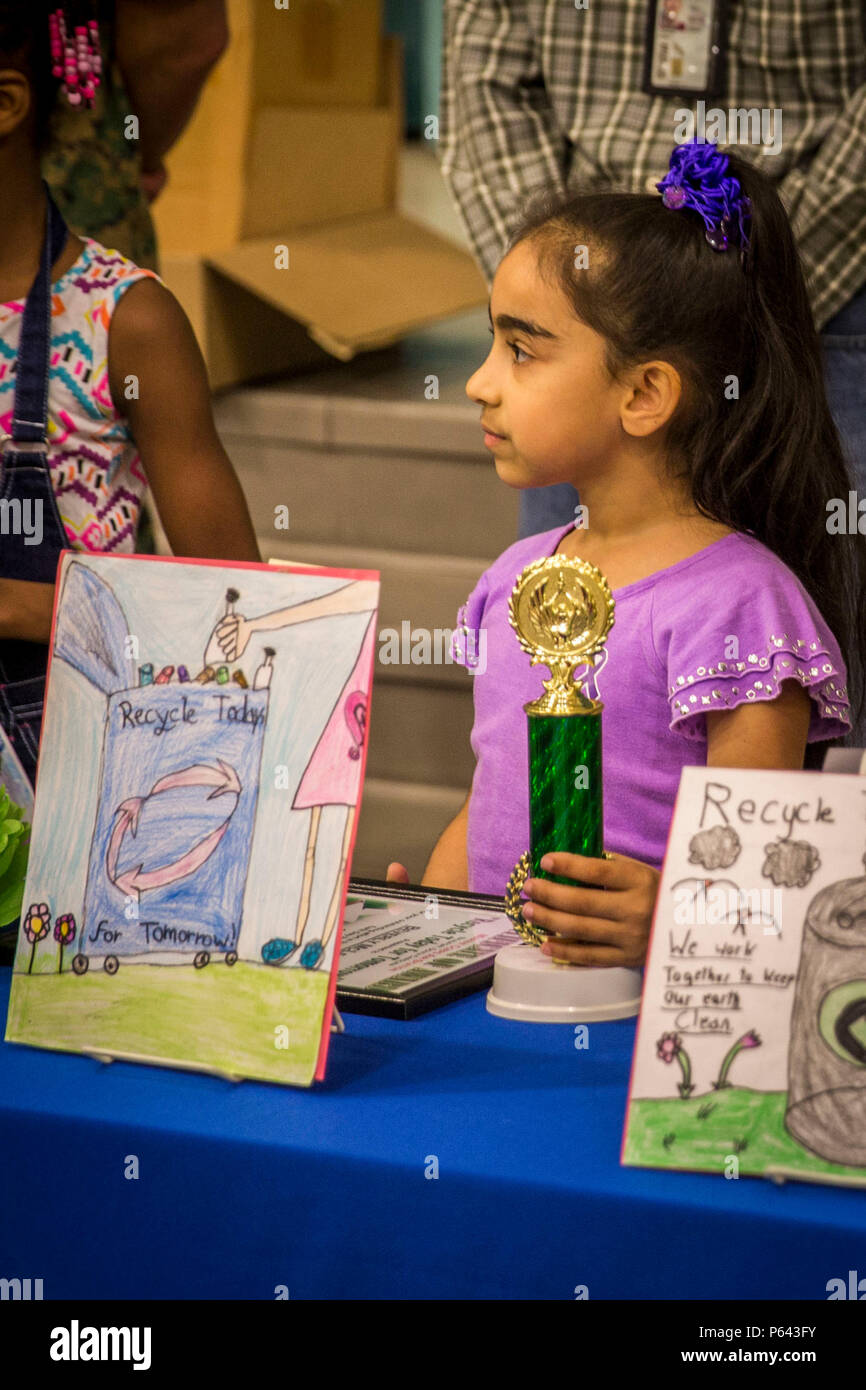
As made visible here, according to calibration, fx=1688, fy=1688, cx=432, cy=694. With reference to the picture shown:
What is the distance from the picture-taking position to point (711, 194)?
142 centimetres

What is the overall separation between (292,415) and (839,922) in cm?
274

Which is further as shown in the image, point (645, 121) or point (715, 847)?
point (645, 121)

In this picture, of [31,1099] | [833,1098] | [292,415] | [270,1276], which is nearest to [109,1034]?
[31,1099]

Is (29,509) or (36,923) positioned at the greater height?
(29,509)

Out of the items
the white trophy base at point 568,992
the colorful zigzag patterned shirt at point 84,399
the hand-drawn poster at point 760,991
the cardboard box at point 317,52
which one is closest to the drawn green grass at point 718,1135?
the hand-drawn poster at point 760,991

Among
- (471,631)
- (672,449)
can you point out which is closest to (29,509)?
(471,631)

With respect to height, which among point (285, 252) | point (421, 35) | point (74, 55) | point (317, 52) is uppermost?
point (421, 35)

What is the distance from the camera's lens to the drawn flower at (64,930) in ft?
3.33

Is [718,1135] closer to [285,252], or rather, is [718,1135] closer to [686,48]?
[686,48]

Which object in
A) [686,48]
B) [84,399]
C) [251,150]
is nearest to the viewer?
[84,399]

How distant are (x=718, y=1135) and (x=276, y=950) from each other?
27 centimetres

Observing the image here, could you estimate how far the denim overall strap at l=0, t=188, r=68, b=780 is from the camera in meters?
1.51

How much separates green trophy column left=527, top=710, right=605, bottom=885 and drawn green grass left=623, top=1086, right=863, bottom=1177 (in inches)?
9.0

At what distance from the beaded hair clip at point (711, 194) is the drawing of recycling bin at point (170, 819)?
26.2 inches
